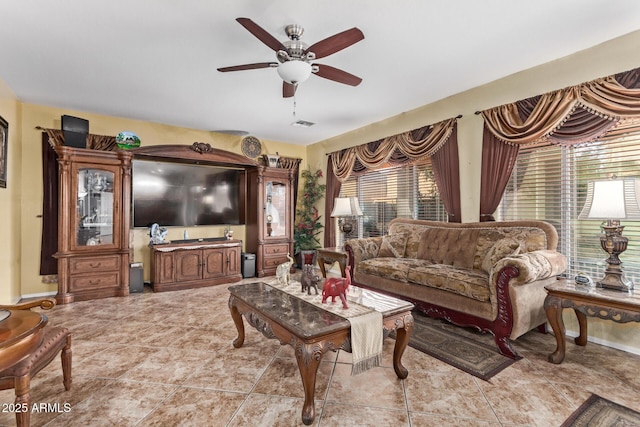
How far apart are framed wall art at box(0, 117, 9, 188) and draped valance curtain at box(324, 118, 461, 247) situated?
416cm

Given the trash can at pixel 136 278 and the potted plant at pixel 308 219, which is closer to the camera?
the trash can at pixel 136 278

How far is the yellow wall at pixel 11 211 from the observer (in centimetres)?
336

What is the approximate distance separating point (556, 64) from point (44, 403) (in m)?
4.62

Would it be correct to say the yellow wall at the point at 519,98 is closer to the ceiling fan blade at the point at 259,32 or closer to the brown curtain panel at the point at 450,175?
the brown curtain panel at the point at 450,175

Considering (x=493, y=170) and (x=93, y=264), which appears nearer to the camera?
(x=493, y=170)

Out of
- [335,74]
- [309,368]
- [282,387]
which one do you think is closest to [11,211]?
[282,387]

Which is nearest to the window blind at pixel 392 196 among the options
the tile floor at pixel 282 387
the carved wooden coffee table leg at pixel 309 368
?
the tile floor at pixel 282 387

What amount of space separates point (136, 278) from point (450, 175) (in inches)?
170

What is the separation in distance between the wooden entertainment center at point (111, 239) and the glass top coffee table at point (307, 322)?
2297 mm

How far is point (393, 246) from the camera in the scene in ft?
12.8

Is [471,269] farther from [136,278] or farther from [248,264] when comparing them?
[136,278]

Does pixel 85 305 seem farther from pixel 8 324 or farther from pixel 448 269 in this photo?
pixel 448 269

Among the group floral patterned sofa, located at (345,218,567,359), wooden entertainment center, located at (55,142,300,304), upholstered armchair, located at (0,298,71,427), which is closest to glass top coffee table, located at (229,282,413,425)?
floral patterned sofa, located at (345,218,567,359)

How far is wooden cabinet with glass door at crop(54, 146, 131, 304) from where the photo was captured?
150 inches
